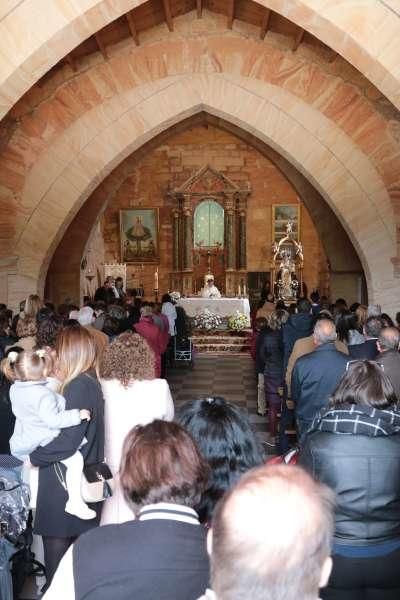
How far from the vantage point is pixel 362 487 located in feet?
8.59

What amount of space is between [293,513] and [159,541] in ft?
1.86

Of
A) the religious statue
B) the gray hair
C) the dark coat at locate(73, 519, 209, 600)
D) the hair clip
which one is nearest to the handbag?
the hair clip

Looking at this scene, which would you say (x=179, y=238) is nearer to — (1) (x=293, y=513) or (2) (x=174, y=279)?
(2) (x=174, y=279)

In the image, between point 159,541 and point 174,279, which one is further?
point 174,279

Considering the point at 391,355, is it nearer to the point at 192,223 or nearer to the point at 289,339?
the point at 289,339

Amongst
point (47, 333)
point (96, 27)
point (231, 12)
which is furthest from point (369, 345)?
point (231, 12)

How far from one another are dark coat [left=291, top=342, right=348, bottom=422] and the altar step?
36.0 ft

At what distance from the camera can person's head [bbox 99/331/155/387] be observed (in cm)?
377

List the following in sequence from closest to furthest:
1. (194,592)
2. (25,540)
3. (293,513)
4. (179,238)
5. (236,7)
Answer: (293,513), (194,592), (25,540), (236,7), (179,238)

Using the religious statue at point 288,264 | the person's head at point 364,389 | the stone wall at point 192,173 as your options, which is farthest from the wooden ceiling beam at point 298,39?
the stone wall at point 192,173

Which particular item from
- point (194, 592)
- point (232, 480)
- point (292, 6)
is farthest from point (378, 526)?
point (292, 6)

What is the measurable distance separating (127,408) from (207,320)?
12.9m

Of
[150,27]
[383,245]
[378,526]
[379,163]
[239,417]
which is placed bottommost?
[378,526]

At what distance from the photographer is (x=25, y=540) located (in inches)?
148
